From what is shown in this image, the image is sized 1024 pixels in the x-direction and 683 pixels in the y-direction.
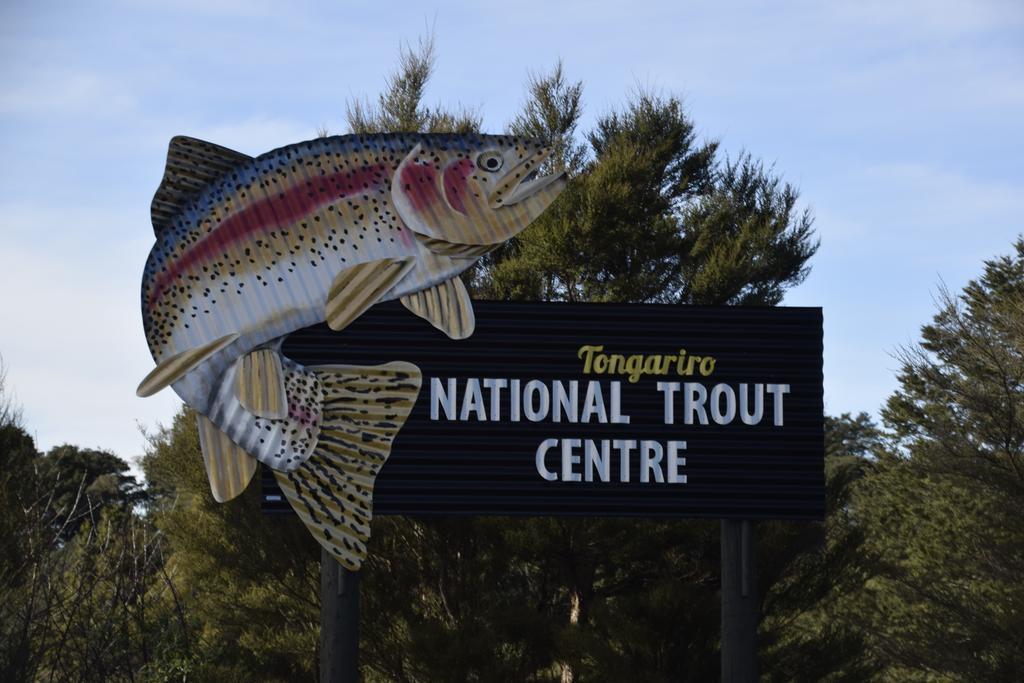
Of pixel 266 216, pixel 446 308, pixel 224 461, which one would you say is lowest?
pixel 224 461

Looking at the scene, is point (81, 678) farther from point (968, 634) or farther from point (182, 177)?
point (968, 634)

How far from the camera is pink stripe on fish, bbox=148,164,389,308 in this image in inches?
377

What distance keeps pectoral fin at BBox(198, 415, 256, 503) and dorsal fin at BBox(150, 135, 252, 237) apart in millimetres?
1489

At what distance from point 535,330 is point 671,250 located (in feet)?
27.0

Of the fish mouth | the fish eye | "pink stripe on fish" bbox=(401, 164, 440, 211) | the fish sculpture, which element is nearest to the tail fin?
the fish sculpture

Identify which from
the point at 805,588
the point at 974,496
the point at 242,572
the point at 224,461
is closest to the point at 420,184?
the point at 224,461

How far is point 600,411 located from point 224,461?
2.71m

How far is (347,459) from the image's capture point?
9625mm

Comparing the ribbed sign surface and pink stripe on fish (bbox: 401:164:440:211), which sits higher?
pink stripe on fish (bbox: 401:164:440:211)

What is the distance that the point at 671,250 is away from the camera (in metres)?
17.9

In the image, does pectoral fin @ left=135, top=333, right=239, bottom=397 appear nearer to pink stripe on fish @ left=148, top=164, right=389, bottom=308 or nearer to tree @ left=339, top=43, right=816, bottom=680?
pink stripe on fish @ left=148, top=164, right=389, bottom=308

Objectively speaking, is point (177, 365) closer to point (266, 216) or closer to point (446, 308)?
point (266, 216)

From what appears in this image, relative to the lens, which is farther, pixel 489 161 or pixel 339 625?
pixel 489 161

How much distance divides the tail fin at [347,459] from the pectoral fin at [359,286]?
0.38m
